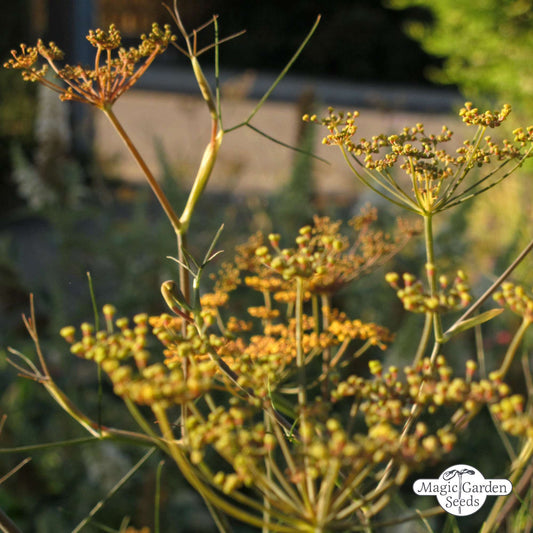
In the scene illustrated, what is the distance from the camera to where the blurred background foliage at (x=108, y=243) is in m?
2.22

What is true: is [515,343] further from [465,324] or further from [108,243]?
[108,243]

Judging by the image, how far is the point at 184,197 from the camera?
3143mm

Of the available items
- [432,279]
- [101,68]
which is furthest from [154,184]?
[432,279]

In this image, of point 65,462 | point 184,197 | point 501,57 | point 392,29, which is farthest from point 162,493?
point 392,29

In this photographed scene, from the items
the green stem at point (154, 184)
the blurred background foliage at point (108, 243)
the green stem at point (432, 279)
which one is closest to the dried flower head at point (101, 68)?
the green stem at point (154, 184)

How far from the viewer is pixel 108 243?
3379 mm

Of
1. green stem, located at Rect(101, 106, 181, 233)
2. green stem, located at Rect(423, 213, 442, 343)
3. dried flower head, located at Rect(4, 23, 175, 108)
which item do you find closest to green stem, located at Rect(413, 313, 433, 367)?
green stem, located at Rect(423, 213, 442, 343)

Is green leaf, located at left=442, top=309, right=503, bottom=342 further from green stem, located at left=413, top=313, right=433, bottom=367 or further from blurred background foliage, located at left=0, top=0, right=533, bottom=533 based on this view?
blurred background foliage, located at left=0, top=0, right=533, bottom=533

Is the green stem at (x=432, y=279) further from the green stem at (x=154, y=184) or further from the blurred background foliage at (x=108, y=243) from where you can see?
the blurred background foliage at (x=108, y=243)

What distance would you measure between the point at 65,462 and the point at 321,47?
49.9 feet

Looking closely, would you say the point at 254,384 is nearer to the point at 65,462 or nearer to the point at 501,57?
the point at 65,462

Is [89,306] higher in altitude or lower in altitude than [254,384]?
lower

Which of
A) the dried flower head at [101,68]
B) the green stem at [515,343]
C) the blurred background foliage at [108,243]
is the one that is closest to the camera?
the green stem at [515,343]

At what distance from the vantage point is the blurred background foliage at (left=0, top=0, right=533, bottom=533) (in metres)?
2.22
